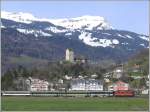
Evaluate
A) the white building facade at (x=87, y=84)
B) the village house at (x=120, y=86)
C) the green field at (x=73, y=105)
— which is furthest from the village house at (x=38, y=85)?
the green field at (x=73, y=105)

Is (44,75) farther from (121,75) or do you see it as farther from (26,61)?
(26,61)

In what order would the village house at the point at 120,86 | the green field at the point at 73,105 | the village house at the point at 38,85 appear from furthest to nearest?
the village house at the point at 38,85 → the village house at the point at 120,86 → the green field at the point at 73,105

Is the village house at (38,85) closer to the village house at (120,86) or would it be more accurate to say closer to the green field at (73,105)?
the village house at (120,86)

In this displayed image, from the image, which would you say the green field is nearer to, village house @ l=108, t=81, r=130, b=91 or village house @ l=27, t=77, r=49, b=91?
village house @ l=108, t=81, r=130, b=91

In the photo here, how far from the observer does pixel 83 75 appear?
439 feet

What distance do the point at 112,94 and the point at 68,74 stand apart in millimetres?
74090

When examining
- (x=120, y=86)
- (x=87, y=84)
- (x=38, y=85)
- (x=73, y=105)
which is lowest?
(x=73, y=105)

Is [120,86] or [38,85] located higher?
[38,85]

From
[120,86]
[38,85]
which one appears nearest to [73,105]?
[120,86]

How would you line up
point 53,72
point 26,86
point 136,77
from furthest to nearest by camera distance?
point 53,72 < point 136,77 < point 26,86

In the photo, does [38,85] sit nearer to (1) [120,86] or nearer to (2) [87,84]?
(2) [87,84]

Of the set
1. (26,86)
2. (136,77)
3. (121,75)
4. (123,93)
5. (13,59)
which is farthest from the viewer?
(13,59)

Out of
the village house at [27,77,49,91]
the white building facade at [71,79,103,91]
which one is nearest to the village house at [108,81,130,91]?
the white building facade at [71,79,103,91]

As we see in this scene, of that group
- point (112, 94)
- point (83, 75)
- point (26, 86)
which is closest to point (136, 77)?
point (26, 86)
